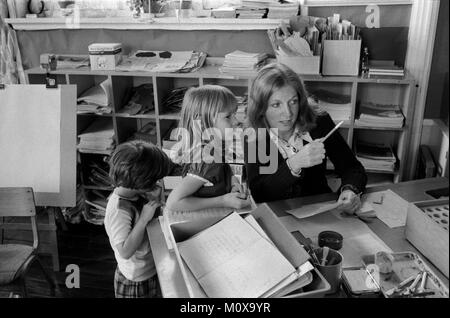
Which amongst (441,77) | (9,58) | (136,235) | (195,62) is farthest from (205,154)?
(9,58)

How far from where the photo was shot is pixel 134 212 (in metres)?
1.14

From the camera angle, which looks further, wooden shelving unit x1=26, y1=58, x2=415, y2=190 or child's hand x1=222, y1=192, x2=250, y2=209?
wooden shelving unit x1=26, y1=58, x2=415, y2=190

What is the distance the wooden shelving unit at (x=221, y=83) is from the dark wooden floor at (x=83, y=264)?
17.2 inches

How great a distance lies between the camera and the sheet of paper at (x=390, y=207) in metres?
1.09

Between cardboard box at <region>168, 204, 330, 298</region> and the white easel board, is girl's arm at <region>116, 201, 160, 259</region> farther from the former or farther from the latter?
the white easel board

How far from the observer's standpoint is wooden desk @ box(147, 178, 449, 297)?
83 centimetres

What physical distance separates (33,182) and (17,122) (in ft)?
0.89

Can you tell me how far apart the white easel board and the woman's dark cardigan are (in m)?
0.88

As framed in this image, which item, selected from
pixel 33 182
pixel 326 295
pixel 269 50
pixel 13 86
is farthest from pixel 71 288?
pixel 269 50

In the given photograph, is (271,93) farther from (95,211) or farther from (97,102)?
(95,211)

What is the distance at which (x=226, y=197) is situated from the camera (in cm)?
114

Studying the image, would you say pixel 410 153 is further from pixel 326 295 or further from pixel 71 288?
pixel 71 288

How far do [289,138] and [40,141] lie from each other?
1112 mm

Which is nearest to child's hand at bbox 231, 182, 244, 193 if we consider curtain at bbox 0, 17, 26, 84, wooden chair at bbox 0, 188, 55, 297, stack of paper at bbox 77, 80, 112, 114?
wooden chair at bbox 0, 188, 55, 297
